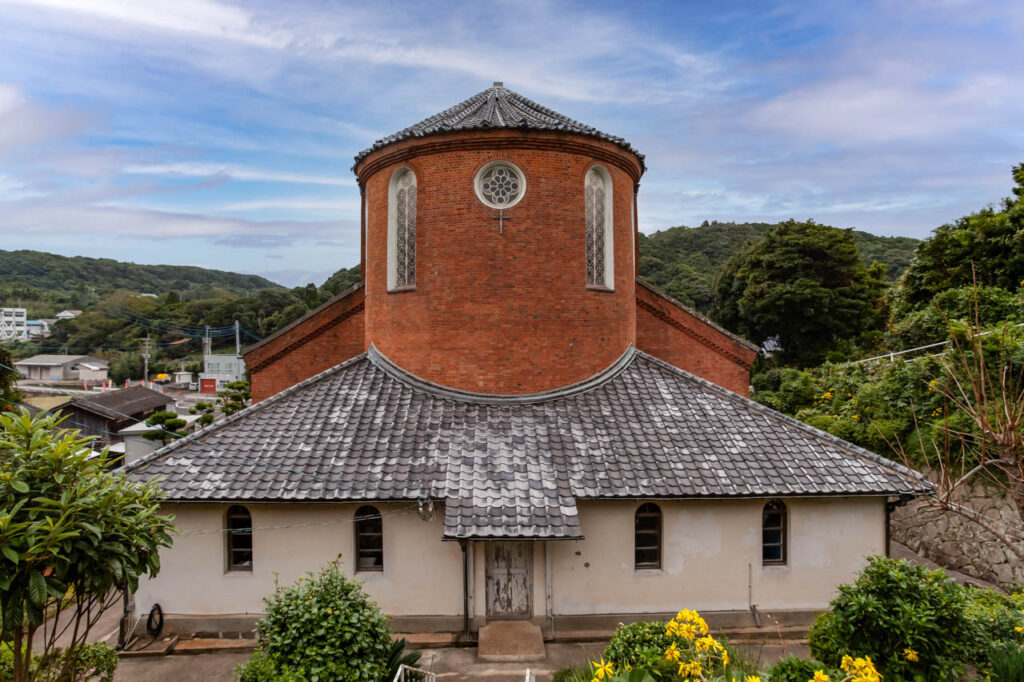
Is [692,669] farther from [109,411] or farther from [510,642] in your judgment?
[109,411]

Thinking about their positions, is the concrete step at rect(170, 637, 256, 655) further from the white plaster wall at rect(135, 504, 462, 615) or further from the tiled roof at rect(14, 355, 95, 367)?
the tiled roof at rect(14, 355, 95, 367)

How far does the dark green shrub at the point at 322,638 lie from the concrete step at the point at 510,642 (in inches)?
93.2

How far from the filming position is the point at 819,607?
1101cm

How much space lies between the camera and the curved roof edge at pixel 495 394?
12648 millimetres

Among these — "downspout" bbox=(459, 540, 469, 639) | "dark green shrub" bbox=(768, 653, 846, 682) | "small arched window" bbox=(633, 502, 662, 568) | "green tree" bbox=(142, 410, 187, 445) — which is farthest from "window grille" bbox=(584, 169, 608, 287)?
"green tree" bbox=(142, 410, 187, 445)

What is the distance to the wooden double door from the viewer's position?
1082cm

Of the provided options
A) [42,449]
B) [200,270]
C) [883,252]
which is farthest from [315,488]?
[200,270]

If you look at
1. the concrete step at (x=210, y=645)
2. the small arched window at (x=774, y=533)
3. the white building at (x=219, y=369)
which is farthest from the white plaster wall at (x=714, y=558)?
the white building at (x=219, y=369)

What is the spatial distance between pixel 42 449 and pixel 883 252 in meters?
77.3

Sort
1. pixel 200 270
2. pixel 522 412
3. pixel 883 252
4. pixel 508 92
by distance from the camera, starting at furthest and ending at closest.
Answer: pixel 200 270 < pixel 883 252 < pixel 508 92 < pixel 522 412

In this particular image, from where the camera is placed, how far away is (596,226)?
44.9 ft

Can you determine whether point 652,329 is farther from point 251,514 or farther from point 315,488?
point 251,514

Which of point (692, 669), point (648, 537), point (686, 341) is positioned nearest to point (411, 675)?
point (692, 669)

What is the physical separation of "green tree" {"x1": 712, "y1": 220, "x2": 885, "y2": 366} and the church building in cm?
2757
